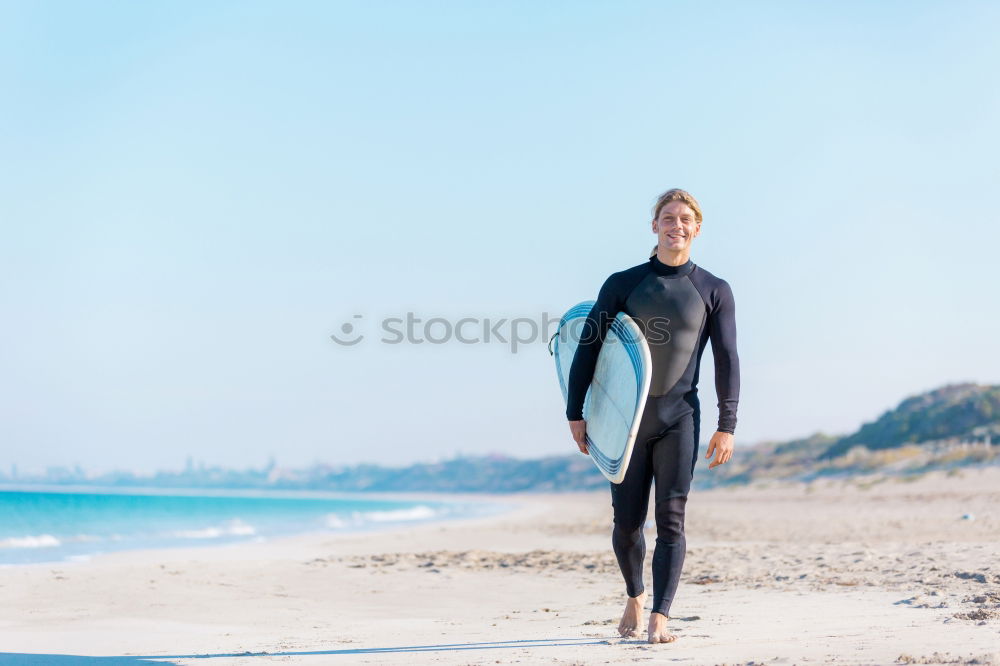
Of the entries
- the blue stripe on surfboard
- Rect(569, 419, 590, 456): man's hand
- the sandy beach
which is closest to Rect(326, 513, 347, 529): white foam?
the sandy beach

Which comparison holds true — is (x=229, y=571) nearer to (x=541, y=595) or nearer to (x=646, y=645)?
(x=541, y=595)

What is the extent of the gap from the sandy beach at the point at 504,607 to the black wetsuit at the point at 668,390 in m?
0.38

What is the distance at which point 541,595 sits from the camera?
6539 millimetres

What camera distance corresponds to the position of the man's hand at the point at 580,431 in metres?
4.46

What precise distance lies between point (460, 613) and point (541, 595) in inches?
35.6

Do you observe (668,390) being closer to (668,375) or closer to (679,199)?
(668,375)

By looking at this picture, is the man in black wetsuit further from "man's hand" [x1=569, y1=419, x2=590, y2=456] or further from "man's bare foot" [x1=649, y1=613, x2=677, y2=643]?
"man's hand" [x1=569, y1=419, x2=590, y2=456]

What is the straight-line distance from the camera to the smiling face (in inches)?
167

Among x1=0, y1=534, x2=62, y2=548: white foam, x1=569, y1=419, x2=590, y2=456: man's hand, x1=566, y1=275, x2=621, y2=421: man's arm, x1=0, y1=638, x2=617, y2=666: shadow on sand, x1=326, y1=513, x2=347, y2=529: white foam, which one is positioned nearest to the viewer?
x1=0, y1=638, x2=617, y2=666: shadow on sand

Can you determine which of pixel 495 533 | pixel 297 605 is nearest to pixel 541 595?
pixel 297 605

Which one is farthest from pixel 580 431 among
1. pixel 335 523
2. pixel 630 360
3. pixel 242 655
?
pixel 335 523

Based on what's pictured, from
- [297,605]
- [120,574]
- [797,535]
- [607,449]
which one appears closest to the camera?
[607,449]

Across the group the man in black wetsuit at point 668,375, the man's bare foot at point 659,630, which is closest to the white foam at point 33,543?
the man in black wetsuit at point 668,375

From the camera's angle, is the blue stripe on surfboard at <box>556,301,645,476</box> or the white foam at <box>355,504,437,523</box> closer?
the blue stripe on surfboard at <box>556,301,645,476</box>
